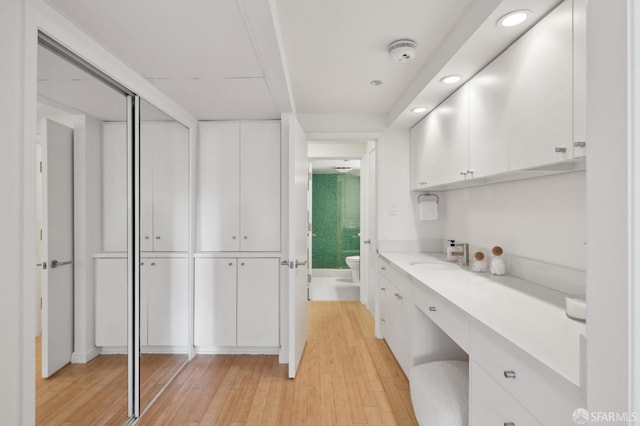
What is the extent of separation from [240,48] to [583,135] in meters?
1.65

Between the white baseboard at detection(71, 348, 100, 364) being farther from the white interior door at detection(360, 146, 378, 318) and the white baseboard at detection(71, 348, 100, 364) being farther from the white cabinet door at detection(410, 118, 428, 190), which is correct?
the white interior door at detection(360, 146, 378, 318)

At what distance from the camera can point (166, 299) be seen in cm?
271

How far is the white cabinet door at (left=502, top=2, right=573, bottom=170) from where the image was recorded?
4.44ft

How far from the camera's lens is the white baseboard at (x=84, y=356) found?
1.61 metres

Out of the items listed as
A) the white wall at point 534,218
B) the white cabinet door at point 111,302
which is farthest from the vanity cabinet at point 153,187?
the white wall at point 534,218

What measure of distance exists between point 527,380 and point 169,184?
250 centimetres

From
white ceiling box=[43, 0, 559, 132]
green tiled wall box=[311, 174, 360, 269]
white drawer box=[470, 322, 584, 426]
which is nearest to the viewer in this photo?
white drawer box=[470, 322, 584, 426]

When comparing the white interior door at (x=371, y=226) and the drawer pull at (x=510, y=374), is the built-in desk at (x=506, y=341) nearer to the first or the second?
the drawer pull at (x=510, y=374)

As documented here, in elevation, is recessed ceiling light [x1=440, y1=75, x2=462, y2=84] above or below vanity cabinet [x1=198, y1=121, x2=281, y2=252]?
above

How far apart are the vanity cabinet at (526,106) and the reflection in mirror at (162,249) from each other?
6.99 ft

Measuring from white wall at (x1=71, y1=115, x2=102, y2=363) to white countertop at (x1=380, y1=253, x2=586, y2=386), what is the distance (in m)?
1.78

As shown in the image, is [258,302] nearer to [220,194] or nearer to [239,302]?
[239,302]

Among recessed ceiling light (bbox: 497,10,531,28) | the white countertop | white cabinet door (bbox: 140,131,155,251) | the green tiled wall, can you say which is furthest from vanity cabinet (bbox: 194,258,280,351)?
the green tiled wall

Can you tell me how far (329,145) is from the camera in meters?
4.94
